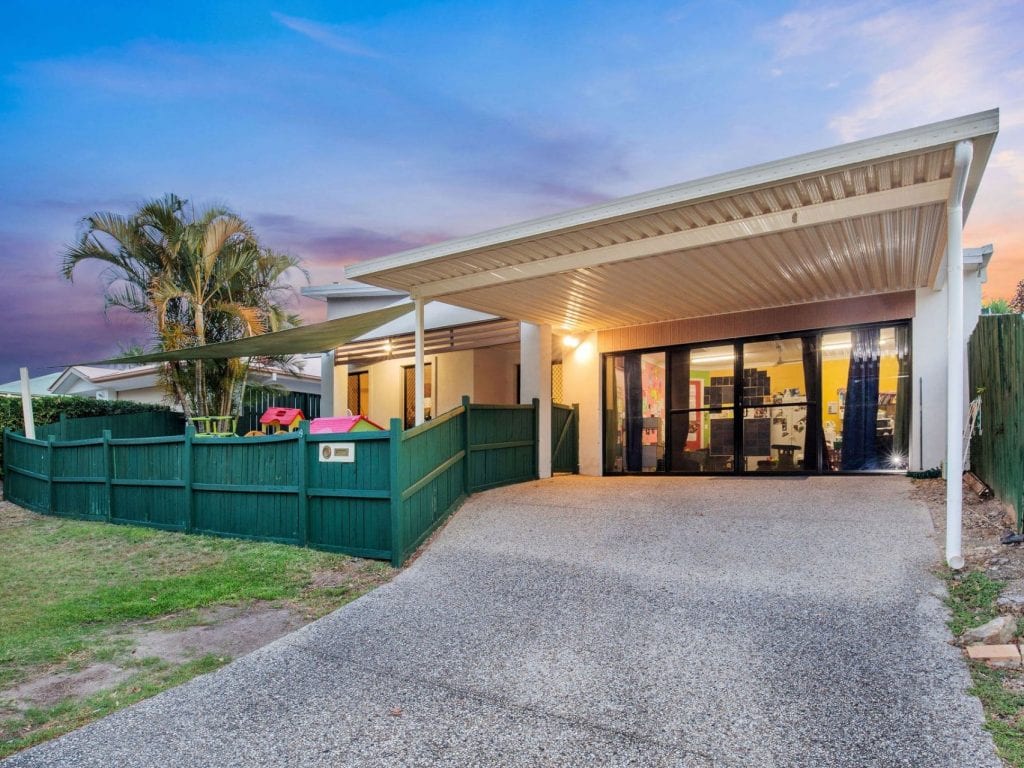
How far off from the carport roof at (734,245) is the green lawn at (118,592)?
352cm

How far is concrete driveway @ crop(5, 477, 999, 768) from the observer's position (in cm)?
285

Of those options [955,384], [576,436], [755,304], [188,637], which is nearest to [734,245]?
[955,384]

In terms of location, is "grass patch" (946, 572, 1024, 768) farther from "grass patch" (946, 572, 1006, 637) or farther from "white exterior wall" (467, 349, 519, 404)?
"white exterior wall" (467, 349, 519, 404)

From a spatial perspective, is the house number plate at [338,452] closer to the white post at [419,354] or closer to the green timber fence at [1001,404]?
the white post at [419,354]

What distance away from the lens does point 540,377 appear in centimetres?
1085

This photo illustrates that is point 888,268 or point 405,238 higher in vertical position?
point 405,238

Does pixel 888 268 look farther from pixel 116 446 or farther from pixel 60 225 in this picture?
pixel 60 225

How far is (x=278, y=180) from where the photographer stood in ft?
47.6

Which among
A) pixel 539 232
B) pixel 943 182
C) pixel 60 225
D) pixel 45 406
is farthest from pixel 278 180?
pixel 943 182

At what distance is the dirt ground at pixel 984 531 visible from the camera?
15.0ft

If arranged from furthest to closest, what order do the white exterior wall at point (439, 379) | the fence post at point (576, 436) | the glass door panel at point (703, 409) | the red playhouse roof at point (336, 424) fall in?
the white exterior wall at point (439, 379) < the fence post at point (576, 436) < the glass door panel at point (703, 409) < the red playhouse roof at point (336, 424)

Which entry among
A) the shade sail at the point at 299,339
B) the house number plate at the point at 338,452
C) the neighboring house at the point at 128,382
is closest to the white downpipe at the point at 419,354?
the shade sail at the point at 299,339

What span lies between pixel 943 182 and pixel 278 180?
519 inches

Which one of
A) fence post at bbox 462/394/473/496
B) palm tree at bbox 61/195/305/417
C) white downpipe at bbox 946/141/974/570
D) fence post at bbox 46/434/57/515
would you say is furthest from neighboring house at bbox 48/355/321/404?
white downpipe at bbox 946/141/974/570
